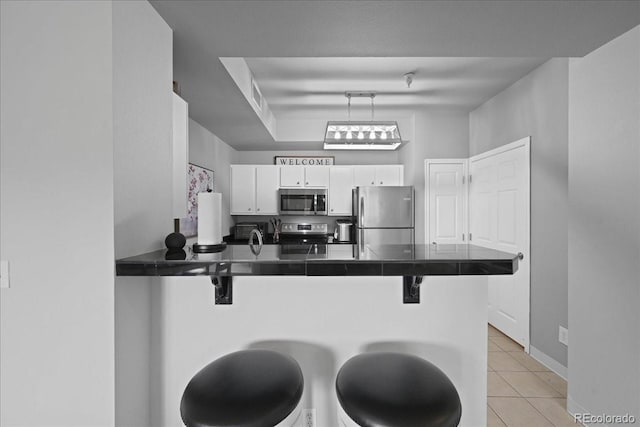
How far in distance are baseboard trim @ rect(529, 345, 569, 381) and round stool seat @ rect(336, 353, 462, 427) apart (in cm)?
208

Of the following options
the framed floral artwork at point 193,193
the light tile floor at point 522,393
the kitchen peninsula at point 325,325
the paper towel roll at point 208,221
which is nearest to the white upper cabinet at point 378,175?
the framed floral artwork at point 193,193

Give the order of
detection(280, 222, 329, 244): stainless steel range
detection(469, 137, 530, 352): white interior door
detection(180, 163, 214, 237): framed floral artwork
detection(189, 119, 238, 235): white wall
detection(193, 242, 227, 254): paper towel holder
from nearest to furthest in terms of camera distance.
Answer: detection(193, 242, 227, 254): paper towel holder
detection(469, 137, 530, 352): white interior door
detection(180, 163, 214, 237): framed floral artwork
detection(189, 119, 238, 235): white wall
detection(280, 222, 329, 244): stainless steel range

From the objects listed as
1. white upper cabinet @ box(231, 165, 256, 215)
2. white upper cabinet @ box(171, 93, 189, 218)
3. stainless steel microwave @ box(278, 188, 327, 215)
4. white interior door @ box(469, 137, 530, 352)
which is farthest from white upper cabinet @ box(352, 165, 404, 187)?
white upper cabinet @ box(171, 93, 189, 218)

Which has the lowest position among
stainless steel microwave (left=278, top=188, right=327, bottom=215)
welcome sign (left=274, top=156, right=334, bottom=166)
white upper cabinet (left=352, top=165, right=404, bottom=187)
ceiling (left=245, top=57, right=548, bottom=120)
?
stainless steel microwave (left=278, top=188, right=327, bottom=215)

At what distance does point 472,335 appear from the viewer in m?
1.42

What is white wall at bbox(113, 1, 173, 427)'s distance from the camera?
3.96 ft

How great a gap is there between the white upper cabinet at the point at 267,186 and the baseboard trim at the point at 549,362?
335 cm

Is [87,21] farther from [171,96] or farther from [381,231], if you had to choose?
[381,231]

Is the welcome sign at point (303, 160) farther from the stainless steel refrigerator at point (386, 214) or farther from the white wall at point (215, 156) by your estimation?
the stainless steel refrigerator at point (386, 214)

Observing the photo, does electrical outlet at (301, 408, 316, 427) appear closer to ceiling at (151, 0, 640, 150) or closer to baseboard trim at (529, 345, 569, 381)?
ceiling at (151, 0, 640, 150)

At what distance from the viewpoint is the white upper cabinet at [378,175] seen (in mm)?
4512

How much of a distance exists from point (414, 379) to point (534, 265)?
2.44 metres

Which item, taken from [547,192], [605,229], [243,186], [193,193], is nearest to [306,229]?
[243,186]

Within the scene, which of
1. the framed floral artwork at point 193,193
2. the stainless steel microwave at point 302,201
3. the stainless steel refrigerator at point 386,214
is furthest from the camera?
the stainless steel microwave at point 302,201
